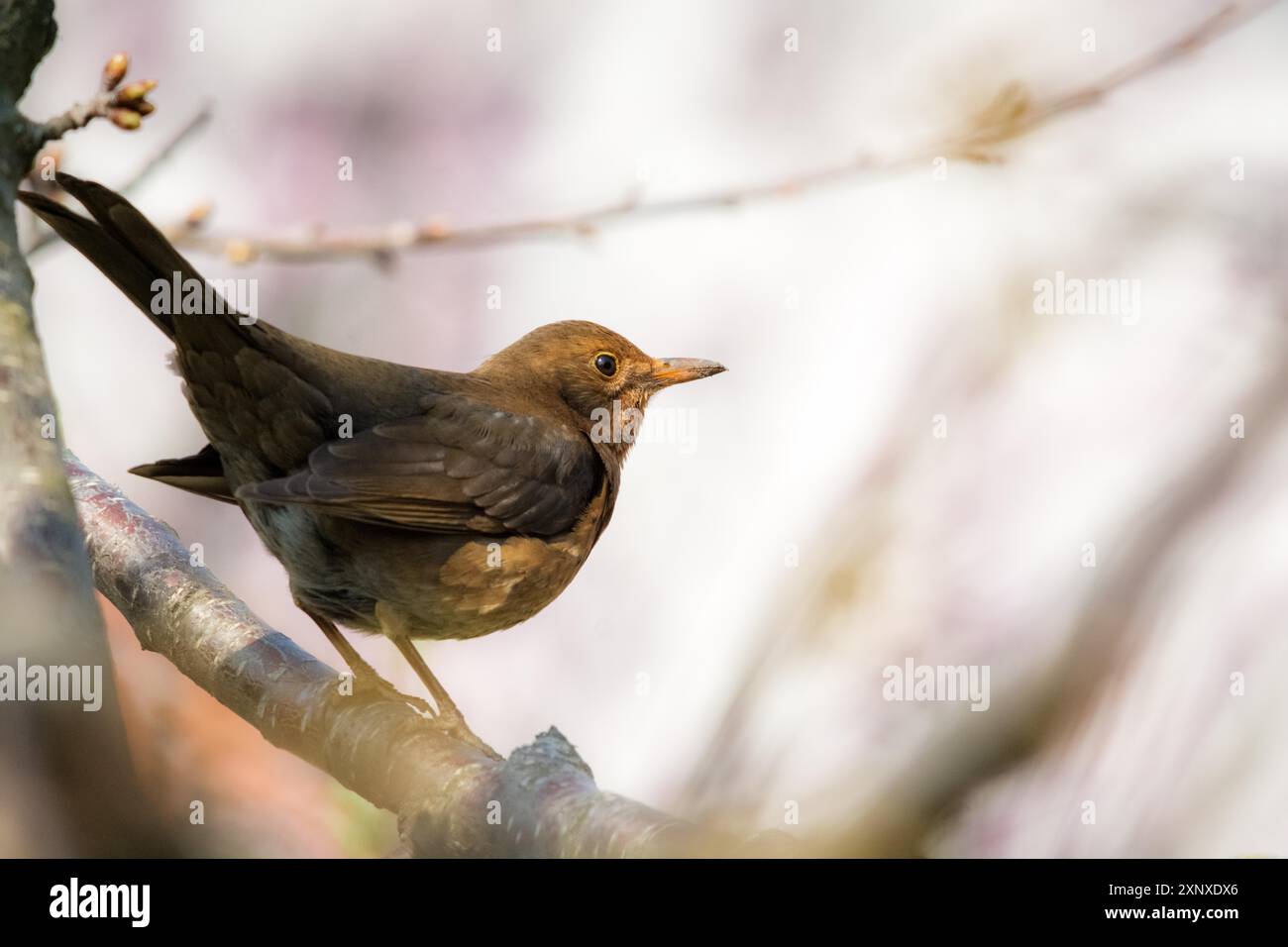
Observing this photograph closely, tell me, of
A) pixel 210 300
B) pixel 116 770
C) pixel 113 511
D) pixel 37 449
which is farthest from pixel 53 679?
pixel 113 511

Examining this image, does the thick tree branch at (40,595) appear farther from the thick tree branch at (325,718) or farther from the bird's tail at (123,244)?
the thick tree branch at (325,718)

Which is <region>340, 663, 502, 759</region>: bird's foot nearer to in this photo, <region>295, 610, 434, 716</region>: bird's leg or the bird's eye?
<region>295, 610, 434, 716</region>: bird's leg

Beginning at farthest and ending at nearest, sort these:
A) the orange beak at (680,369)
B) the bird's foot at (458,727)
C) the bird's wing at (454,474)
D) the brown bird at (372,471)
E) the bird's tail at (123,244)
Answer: the orange beak at (680,369) < the bird's foot at (458,727) < the bird's wing at (454,474) < the brown bird at (372,471) < the bird's tail at (123,244)

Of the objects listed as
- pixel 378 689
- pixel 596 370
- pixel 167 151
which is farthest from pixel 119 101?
pixel 596 370

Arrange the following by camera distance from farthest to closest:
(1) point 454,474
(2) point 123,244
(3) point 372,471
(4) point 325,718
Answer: (1) point 454,474 < (3) point 372,471 < (4) point 325,718 < (2) point 123,244

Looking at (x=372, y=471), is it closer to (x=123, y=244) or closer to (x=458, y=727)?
(x=458, y=727)

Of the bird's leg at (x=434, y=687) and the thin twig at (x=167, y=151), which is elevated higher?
the thin twig at (x=167, y=151)

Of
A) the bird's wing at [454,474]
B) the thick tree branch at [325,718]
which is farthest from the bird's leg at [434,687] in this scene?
the bird's wing at [454,474]
